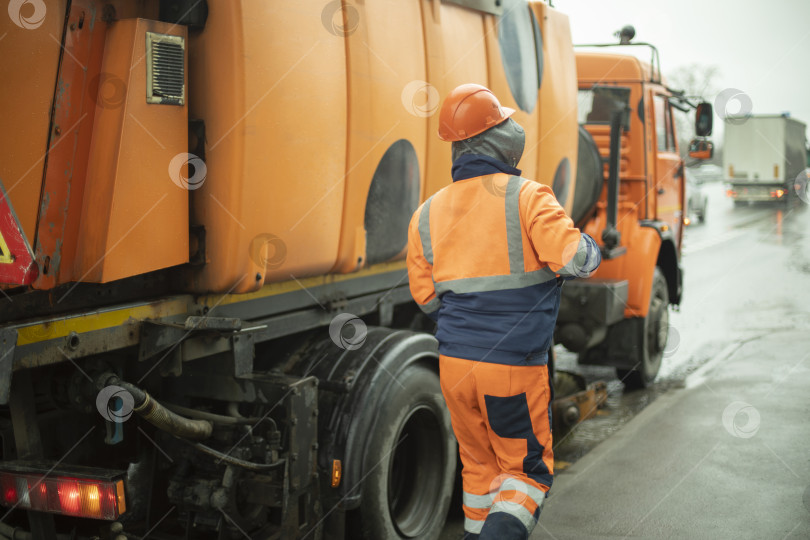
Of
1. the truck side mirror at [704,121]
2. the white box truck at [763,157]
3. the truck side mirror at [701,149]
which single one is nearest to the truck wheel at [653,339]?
the truck side mirror at [701,149]

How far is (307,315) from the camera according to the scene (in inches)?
138

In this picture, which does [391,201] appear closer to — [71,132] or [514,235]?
[514,235]

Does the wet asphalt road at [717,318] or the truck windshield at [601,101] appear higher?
the truck windshield at [601,101]

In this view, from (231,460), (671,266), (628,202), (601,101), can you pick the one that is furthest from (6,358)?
(671,266)

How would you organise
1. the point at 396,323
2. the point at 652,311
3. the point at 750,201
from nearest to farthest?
1. the point at 396,323
2. the point at 652,311
3. the point at 750,201

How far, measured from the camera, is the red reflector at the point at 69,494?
262cm

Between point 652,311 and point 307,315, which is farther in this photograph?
point 652,311

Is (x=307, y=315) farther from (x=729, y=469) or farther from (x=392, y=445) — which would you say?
(x=729, y=469)

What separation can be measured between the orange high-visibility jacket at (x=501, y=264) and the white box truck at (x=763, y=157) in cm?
2940

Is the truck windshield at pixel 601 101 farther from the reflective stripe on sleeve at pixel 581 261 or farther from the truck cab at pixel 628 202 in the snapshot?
the reflective stripe on sleeve at pixel 581 261

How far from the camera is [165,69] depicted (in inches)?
104

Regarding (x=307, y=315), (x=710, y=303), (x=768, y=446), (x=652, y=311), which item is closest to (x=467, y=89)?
(x=307, y=315)

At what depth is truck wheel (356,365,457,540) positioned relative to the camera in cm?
352

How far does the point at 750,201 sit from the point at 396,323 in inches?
1260
